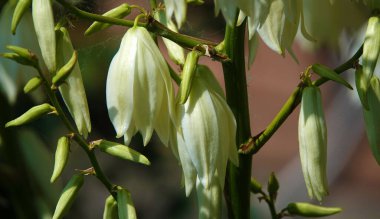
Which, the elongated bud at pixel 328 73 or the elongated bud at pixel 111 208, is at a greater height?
the elongated bud at pixel 328 73

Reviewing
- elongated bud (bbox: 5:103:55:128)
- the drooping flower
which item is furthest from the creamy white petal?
elongated bud (bbox: 5:103:55:128)

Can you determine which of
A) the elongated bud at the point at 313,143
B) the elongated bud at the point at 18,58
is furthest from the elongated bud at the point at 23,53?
the elongated bud at the point at 313,143

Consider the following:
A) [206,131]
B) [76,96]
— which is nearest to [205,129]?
[206,131]

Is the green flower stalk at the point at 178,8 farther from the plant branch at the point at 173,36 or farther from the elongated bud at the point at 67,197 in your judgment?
the elongated bud at the point at 67,197

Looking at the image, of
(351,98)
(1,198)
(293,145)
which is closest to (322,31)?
(1,198)

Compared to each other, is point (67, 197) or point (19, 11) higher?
point (19, 11)

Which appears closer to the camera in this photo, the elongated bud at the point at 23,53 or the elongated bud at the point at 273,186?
the elongated bud at the point at 23,53

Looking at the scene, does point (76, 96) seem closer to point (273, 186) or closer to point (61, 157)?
point (61, 157)
